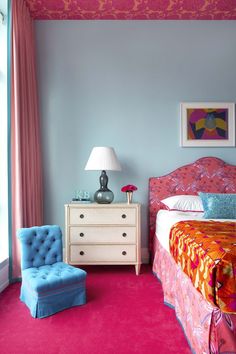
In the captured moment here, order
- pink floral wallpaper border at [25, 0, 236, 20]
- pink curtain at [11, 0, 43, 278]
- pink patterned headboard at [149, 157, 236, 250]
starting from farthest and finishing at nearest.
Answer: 1. pink patterned headboard at [149, 157, 236, 250]
2. pink floral wallpaper border at [25, 0, 236, 20]
3. pink curtain at [11, 0, 43, 278]

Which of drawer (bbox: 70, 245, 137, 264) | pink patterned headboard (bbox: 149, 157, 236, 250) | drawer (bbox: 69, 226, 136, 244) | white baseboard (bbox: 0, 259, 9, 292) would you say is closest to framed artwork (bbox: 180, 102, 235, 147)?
pink patterned headboard (bbox: 149, 157, 236, 250)

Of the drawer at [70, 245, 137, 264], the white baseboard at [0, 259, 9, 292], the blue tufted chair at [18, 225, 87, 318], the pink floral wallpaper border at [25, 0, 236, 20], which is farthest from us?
the pink floral wallpaper border at [25, 0, 236, 20]

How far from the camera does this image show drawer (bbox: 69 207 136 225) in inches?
126

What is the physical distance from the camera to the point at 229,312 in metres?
1.38

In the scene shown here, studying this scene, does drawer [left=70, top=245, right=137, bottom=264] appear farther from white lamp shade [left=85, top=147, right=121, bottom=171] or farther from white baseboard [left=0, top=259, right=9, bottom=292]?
white lamp shade [left=85, top=147, right=121, bottom=171]

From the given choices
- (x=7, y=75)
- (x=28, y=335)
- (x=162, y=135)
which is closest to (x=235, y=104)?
(x=162, y=135)

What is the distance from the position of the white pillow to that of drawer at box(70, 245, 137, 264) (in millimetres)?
806

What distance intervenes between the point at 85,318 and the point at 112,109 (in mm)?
2605

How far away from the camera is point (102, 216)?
10.6ft

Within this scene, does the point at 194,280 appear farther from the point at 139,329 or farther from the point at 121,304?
the point at 121,304

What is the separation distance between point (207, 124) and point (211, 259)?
2632mm

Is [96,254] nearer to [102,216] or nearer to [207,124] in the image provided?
[102,216]

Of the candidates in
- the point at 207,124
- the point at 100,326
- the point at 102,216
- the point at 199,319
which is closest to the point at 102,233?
the point at 102,216

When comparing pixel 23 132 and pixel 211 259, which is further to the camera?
pixel 23 132
